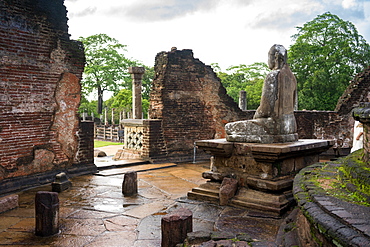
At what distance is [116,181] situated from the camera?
22.2 feet

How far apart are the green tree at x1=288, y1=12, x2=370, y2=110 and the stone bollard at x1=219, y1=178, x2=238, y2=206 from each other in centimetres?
2013

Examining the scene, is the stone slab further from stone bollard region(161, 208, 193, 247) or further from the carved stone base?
stone bollard region(161, 208, 193, 247)

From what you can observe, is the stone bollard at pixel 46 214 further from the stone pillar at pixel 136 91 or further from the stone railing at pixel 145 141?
the stone pillar at pixel 136 91

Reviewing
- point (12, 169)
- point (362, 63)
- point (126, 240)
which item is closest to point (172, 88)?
point (12, 169)

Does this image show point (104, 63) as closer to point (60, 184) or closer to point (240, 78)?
point (240, 78)

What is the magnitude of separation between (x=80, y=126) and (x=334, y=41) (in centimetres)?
2267

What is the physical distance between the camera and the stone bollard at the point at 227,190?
15.8 feet

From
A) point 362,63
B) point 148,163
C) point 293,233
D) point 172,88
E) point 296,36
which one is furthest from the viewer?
point 296,36

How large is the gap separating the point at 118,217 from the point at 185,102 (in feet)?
20.0

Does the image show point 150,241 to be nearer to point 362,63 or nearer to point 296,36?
point 362,63

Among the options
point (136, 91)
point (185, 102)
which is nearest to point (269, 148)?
point (185, 102)

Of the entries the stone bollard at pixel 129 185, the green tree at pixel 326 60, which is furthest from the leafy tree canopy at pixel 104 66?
the stone bollard at pixel 129 185

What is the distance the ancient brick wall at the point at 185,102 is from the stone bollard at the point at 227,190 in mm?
4691

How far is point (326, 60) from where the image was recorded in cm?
2373
